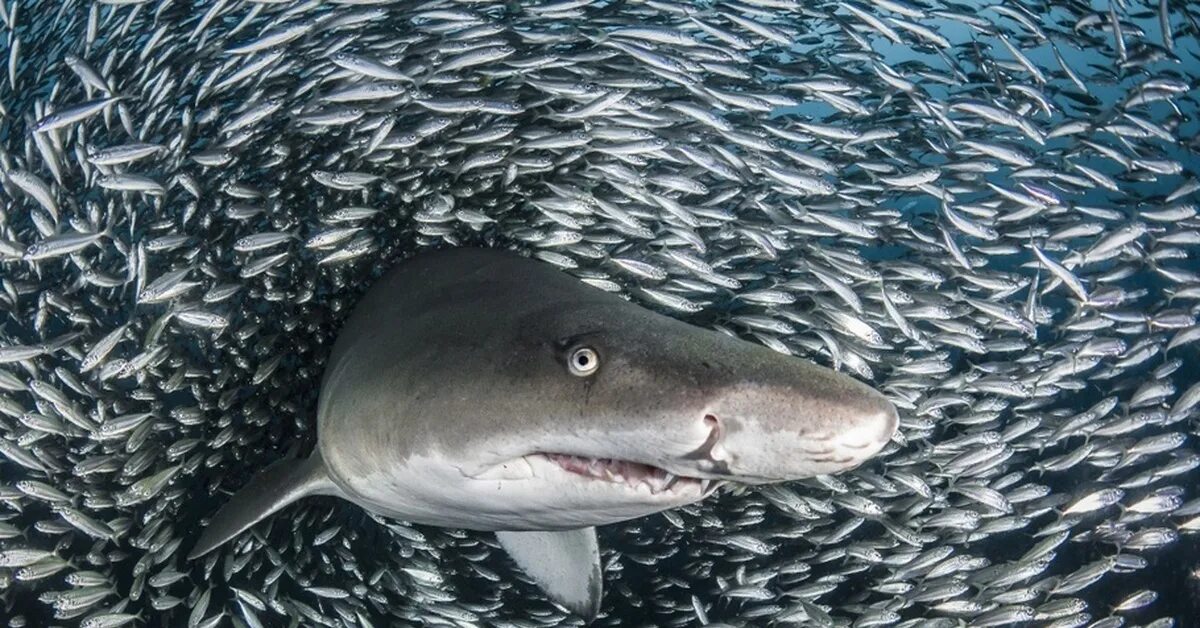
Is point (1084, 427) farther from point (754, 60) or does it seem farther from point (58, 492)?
point (58, 492)

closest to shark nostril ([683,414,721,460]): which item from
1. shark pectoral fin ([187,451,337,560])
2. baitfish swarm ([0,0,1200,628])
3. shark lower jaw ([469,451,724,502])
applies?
shark lower jaw ([469,451,724,502])

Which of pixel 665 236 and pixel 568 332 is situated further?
pixel 665 236

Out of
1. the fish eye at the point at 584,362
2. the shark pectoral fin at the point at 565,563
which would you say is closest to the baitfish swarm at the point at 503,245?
the shark pectoral fin at the point at 565,563

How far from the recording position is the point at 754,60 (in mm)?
6539

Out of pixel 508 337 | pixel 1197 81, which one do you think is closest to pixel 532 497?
pixel 508 337

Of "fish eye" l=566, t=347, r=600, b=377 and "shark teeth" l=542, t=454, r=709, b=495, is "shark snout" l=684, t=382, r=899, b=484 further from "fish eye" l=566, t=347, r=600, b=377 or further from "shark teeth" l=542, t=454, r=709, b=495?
"fish eye" l=566, t=347, r=600, b=377

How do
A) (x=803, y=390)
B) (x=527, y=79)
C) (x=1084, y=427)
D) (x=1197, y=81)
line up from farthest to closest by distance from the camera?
(x=1197, y=81)
(x=1084, y=427)
(x=527, y=79)
(x=803, y=390)

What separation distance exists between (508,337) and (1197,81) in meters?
7.53

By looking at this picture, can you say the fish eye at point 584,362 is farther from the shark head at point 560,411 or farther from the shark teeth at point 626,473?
the shark teeth at point 626,473

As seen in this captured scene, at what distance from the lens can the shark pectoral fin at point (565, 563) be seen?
4504 mm

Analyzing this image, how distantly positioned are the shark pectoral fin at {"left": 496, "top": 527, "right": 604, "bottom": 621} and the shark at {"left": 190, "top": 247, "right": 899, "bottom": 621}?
105cm

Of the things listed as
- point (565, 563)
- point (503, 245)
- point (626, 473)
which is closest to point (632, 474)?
point (626, 473)

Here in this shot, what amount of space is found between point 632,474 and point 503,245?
121 inches

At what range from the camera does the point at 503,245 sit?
5.20 meters
